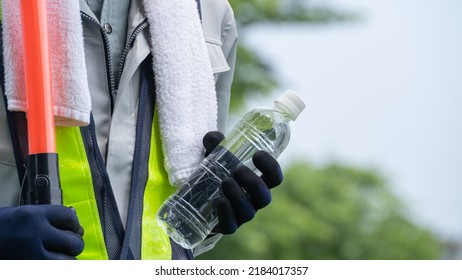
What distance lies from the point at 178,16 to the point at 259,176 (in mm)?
492

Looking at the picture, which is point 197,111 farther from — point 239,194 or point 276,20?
point 276,20

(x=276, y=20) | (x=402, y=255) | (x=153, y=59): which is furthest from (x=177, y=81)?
(x=402, y=255)

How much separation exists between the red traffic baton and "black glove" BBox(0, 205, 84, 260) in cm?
6

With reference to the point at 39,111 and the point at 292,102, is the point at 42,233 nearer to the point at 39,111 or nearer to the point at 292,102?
the point at 39,111

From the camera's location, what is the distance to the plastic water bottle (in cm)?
255

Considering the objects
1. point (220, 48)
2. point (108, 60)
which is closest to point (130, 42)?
point (108, 60)

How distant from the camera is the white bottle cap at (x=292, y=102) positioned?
8.41 ft

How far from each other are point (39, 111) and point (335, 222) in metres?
11.8

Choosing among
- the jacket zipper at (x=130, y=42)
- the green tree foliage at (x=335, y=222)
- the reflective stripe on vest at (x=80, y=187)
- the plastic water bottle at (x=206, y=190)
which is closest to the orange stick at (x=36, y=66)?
the reflective stripe on vest at (x=80, y=187)

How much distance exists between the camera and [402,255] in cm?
1448

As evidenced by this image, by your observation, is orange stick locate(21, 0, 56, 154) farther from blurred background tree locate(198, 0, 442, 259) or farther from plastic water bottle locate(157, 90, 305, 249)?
blurred background tree locate(198, 0, 442, 259)

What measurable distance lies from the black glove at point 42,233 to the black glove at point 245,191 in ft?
1.45

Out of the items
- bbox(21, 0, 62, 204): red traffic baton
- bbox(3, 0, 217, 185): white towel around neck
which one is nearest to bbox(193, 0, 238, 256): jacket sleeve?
bbox(3, 0, 217, 185): white towel around neck
